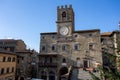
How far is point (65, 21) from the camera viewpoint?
3416cm

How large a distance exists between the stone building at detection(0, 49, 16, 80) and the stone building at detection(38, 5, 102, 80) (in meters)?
7.35

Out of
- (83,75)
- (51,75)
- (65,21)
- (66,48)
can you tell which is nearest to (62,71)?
(51,75)

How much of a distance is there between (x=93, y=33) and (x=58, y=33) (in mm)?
9399

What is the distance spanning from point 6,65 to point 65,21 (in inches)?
726

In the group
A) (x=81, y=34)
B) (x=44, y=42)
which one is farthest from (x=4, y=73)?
(x=81, y=34)

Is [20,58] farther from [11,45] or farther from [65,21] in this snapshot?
[65,21]

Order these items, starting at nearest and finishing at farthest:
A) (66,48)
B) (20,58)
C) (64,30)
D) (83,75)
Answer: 1. (83,75)
2. (66,48)
3. (64,30)
4. (20,58)

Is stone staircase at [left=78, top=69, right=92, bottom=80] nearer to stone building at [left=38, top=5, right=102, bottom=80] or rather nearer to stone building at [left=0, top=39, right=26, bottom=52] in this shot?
stone building at [left=38, top=5, right=102, bottom=80]

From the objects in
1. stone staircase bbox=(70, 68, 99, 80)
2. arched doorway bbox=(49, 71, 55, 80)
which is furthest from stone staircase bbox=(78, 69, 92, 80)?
arched doorway bbox=(49, 71, 55, 80)

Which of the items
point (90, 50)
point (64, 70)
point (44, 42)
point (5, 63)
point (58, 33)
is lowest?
point (64, 70)

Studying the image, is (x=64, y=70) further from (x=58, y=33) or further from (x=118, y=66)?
(x=118, y=66)

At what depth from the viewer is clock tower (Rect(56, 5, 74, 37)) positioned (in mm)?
33625

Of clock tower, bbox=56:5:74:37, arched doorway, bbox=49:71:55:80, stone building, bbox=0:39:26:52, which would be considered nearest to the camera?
arched doorway, bbox=49:71:55:80

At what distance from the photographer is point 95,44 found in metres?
31.6
